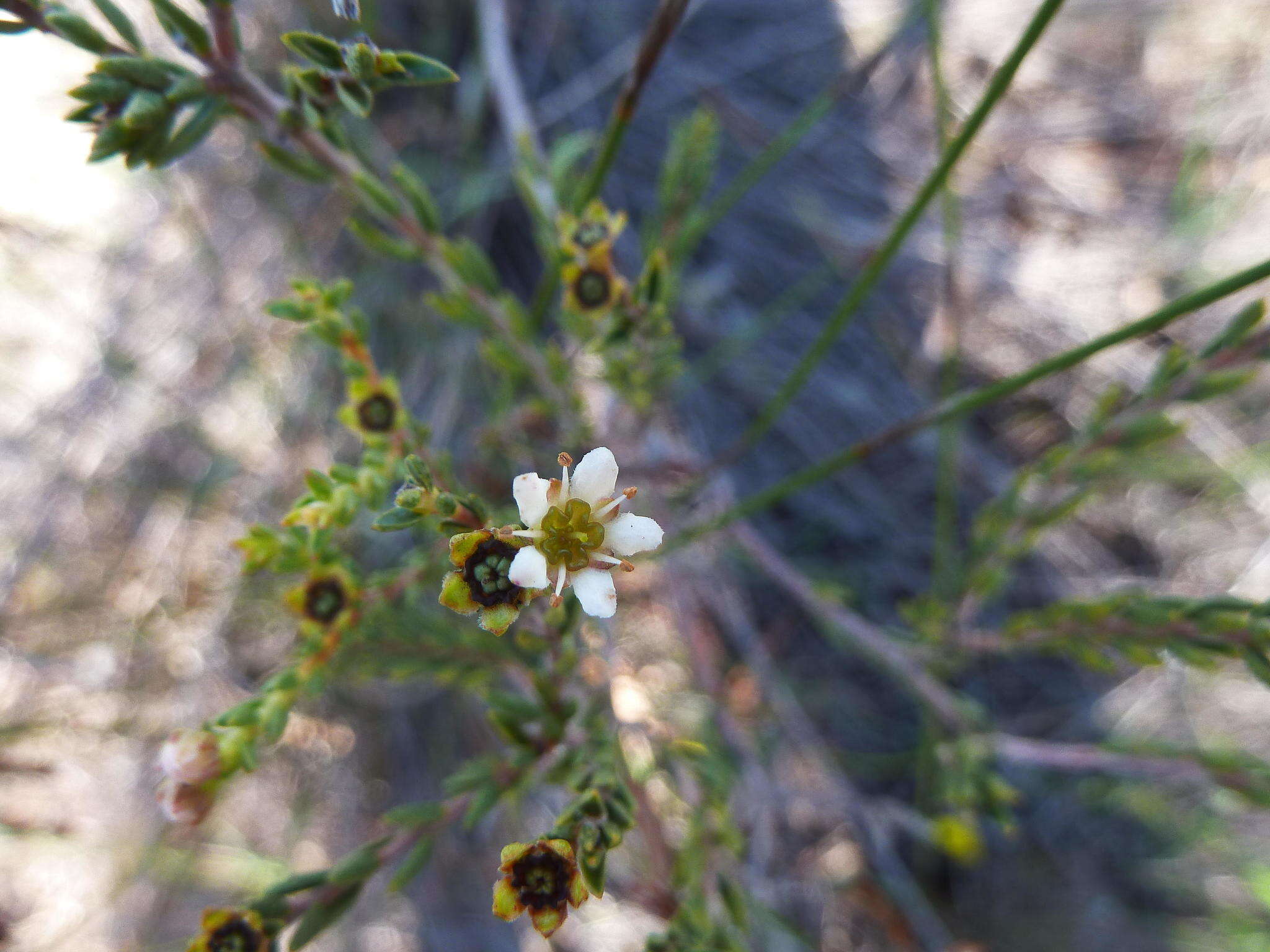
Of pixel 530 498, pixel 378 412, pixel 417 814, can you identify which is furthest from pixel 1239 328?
pixel 417 814

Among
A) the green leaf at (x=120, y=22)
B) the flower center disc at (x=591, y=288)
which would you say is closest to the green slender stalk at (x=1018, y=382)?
the flower center disc at (x=591, y=288)

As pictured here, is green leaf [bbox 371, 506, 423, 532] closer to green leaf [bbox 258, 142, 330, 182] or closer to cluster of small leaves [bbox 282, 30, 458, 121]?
cluster of small leaves [bbox 282, 30, 458, 121]

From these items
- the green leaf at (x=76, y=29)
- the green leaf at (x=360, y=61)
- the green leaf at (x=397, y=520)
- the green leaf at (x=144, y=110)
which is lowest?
the green leaf at (x=397, y=520)

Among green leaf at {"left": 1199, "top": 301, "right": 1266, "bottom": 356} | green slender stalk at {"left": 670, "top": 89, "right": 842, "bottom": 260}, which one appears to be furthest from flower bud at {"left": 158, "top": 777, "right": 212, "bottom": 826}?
green leaf at {"left": 1199, "top": 301, "right": 1266, "bottom": 356}

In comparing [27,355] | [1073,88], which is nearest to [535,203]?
[1073,88]

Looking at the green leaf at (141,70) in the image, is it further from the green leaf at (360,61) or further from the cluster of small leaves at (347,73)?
the green leaf at (360,61)

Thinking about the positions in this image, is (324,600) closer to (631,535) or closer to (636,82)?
(631,535)
